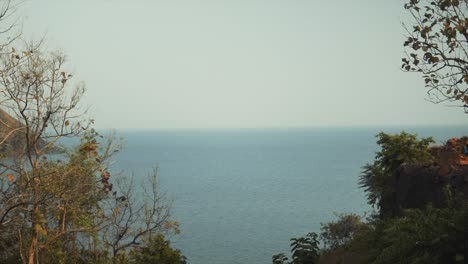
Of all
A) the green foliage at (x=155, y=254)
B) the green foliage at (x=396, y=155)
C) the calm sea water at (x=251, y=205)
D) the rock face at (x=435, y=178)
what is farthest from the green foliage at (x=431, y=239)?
the calm sea water at (x=251, y=205)

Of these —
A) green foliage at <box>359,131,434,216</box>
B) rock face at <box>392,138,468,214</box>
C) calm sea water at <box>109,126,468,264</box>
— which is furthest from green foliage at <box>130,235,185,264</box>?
calm sea water at <box>109,126,468,264</box>

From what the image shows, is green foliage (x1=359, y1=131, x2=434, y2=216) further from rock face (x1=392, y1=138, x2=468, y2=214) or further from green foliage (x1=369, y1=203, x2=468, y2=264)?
green foliage (x1=369, y1=203, x2=468, y2=264)

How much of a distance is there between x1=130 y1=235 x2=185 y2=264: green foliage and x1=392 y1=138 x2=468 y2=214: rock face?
11.2 metres

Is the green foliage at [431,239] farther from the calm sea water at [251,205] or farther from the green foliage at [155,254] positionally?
the calm sea water at [251,205]

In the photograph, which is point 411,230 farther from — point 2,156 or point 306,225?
point 306,225

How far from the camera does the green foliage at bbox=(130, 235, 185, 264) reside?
20031 millimetres

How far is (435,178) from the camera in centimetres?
2109

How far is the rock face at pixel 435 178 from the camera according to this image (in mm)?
19781

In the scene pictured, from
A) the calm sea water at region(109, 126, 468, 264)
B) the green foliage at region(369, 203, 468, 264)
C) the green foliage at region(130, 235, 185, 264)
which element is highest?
the green foliage at region(369, 203, 468, 264)

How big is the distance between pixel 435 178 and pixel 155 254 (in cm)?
1481

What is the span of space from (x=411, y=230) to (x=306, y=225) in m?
75.7

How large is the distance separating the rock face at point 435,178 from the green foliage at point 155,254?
11.2 m

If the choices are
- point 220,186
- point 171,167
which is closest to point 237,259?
point 220,186

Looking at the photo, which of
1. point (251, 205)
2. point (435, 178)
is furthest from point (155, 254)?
point (251, 205)
